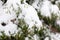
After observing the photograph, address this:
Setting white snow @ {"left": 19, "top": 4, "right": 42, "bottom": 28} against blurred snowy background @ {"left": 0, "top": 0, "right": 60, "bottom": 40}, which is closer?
blurred snowy background @ {"left": 0, "top": 0, "right": 60, "bottom": 40}

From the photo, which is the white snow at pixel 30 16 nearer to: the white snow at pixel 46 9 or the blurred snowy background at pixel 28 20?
the blurred snowy background at pixel 28 20

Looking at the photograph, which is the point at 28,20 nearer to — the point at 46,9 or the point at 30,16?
the point at 30,16

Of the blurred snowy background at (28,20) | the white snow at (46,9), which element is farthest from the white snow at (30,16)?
the white snow at (46,9)

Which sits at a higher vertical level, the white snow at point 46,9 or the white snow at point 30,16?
the white snow at point 46,9

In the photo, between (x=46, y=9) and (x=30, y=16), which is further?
(x=46, y=9)

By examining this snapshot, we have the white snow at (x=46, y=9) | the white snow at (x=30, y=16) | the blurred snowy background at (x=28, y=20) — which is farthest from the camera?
the white snow at (x=46, y=9)

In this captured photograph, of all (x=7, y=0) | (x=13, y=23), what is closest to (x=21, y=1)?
(x=7, y=0)

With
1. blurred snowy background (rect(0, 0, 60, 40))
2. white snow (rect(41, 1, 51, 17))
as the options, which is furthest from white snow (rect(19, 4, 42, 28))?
white snow (rect(41, 1, 51, 17))

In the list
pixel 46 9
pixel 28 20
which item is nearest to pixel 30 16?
pixel 28 20

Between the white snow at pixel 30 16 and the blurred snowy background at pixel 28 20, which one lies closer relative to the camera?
the blurred snowy background at pixel 28 20

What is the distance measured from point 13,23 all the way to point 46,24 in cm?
69

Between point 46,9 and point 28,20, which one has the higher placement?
point 46,9

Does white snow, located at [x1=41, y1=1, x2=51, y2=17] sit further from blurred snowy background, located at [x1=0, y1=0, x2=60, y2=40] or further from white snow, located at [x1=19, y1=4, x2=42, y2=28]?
white snow, located at [x1=19, y1=4, x2=42, y2=28]

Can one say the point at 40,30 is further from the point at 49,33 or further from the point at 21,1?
the point at 21,1
